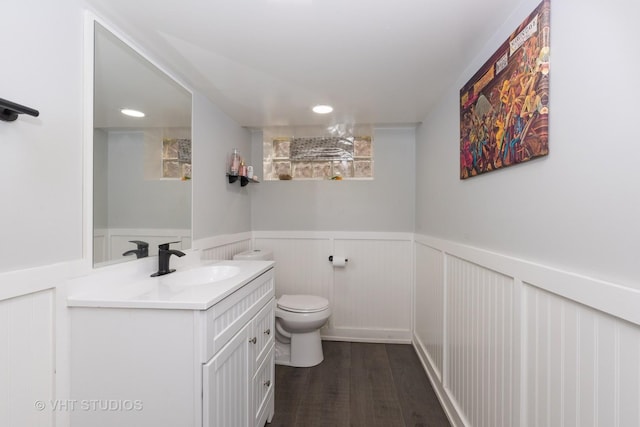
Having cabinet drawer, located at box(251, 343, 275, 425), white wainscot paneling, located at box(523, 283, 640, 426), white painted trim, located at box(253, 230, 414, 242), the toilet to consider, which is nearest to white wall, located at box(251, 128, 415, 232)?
white painted trim, located at box(253, 230, 414, 242)

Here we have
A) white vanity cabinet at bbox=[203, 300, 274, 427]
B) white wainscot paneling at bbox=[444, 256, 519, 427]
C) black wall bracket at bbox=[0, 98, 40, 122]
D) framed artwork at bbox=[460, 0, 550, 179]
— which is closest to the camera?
black wall bracket at bbox=[0, 98, 40, 122]

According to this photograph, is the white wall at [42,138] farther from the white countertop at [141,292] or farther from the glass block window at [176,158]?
the glass block window at [176,158]

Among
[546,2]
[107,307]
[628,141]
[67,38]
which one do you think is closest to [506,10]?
[546,2]

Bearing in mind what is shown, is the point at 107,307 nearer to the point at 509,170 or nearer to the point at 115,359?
the point at 115,359

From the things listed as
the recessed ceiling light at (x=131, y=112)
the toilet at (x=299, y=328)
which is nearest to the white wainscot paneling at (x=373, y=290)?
the toilet at (x=299, y=328)

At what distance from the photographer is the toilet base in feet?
7.64

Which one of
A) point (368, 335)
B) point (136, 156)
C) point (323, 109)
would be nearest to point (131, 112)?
point (136, 156)

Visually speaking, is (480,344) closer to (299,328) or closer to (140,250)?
(299,328)

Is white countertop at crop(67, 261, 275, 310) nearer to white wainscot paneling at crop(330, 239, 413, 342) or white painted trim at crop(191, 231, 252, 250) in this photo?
white painted trim at crop(191, 231, 252, 250)

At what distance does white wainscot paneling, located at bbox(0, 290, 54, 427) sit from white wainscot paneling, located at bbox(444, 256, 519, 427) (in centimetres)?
171

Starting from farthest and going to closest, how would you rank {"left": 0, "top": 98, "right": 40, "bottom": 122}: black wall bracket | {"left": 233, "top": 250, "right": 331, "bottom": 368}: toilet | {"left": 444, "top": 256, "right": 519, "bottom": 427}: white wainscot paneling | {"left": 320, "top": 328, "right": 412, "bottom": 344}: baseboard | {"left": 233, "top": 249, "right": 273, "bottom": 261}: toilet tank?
1. {"left": 320, "top": 328, "right": 412, "bottom": 344}: baseboard
2. {"left": 233, "top": 249, "right": 273, "bottom": 261}: toilet tank
3. {"left": 233, "top": 250, "right": 331, "bottom": 368}: toilet
4. {"left": 444, "top": 256, "right": 519, "bottom": 427}: white wainscot paneling
5. {"left": 0, "top": 98, "right": 40, "bottom": 122}: black wall bracket

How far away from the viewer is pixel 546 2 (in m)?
0.91

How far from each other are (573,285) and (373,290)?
2.05m

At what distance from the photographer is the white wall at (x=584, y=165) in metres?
0.68
